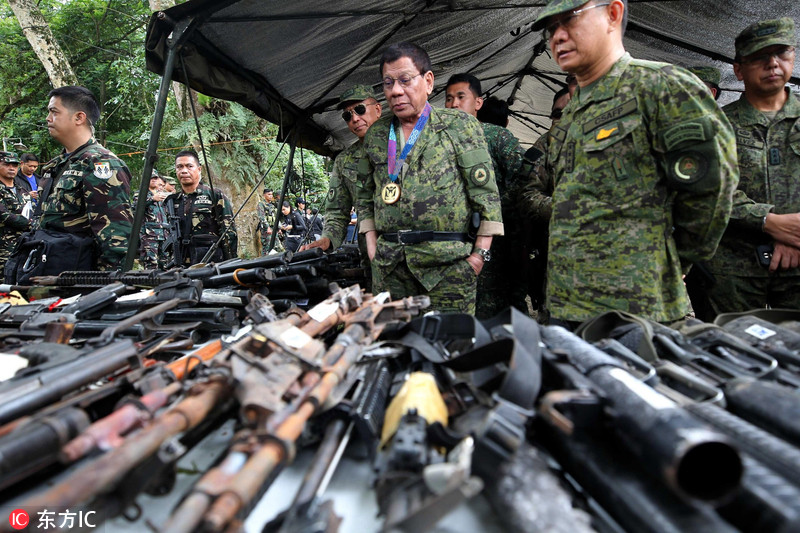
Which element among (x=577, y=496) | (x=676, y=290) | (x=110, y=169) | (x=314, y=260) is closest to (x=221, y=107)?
(x=110, y=169)

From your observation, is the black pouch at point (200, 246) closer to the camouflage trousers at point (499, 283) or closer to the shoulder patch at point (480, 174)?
the camouflage trousers at point (499, 283)

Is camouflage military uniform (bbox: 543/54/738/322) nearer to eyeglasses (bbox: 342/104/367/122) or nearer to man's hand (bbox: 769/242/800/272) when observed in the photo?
man's hand (bbox: 769/242/800/272)

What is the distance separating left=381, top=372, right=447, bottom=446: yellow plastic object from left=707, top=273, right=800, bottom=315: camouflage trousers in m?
2.62

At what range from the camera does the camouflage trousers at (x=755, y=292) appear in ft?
8.58

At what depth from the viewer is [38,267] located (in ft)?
11.6

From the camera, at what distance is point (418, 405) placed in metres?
1.00

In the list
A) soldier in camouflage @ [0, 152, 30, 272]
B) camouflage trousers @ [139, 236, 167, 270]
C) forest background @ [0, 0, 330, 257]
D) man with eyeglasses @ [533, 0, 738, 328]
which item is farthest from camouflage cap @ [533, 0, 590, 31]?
forest background @ [0, 0, 330, 257]

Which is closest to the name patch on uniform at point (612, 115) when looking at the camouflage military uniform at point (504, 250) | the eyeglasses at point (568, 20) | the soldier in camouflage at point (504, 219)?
the eyeglasses at point (568, 20)

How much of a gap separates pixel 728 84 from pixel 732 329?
5.59 meters

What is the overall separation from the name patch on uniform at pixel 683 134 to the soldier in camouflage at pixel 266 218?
7.35 m

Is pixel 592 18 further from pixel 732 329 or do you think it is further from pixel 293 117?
pixel 293 117

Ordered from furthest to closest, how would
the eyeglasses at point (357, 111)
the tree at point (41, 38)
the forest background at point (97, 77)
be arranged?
the forest background at point (97, 77) → the tree at point (41, 38) → the eyeglasses at point (357, 111)

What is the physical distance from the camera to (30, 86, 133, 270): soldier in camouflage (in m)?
3.59

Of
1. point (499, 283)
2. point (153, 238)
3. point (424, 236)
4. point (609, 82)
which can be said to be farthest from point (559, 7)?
point (153, 238)
